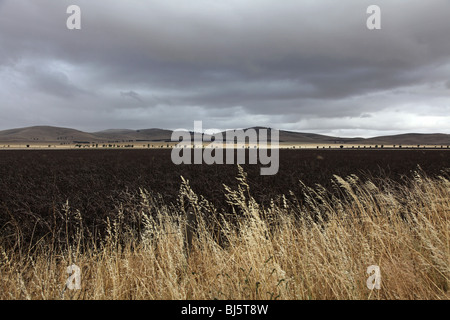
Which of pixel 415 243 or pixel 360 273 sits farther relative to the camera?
pixel 415 243

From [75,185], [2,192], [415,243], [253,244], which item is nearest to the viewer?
[253,244]

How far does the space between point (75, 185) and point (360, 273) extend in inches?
648

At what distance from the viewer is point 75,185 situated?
16562mm

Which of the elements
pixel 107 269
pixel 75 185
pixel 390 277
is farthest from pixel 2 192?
pixel 390 277

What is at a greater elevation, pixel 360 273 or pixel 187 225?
pixel 187 225

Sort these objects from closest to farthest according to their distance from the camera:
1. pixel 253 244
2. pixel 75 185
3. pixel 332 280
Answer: pixel 332 280 < pixel 253 244 < pixel 75 185
